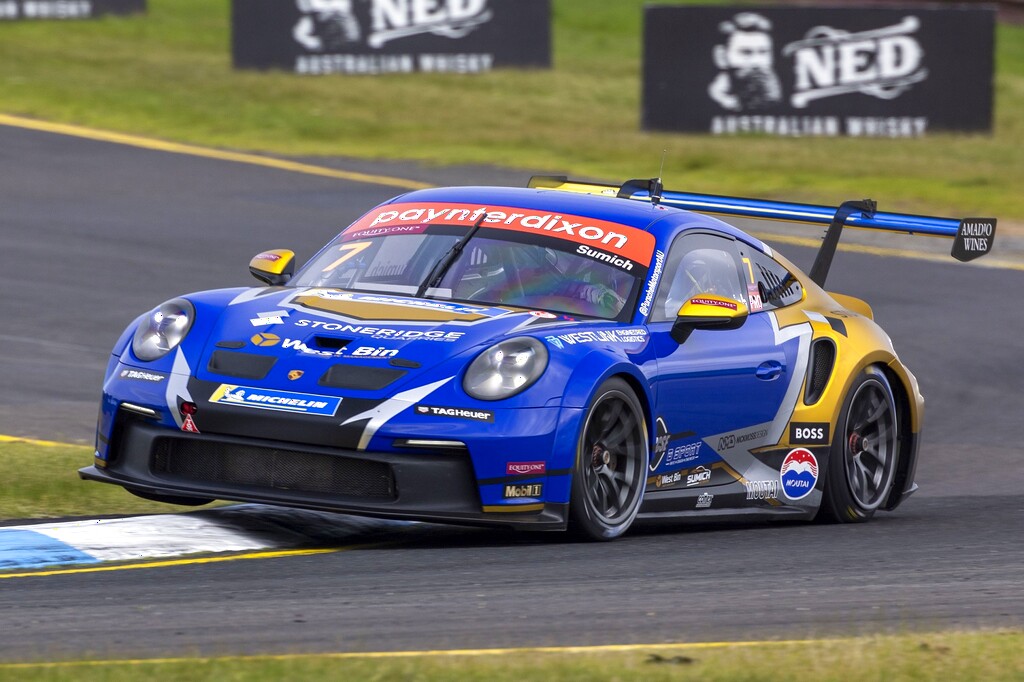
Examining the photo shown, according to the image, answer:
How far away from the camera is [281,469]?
21.8 ft

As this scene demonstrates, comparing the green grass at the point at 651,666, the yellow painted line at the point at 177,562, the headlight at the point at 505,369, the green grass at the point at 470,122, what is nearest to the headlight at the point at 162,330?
the yellow painted line at the point at 177,562

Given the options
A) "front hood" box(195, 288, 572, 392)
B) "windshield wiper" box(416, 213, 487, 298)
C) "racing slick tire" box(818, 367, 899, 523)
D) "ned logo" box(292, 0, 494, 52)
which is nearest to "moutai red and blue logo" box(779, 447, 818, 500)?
"racing slick tire" box(818, 367, 899, 523)

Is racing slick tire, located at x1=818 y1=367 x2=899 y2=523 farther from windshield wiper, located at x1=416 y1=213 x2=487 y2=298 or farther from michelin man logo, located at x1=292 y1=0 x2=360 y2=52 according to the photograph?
michelin man logo, located at x1=292 y1=0 x2=360 y2=52

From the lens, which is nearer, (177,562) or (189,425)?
(177,562)

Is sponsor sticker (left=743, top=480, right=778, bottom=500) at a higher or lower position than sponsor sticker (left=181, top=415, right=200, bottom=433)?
lower

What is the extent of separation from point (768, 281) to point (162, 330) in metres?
2.84

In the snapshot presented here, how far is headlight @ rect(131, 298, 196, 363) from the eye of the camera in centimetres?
703

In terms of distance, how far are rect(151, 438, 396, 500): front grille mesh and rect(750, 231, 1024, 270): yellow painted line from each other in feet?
38.7

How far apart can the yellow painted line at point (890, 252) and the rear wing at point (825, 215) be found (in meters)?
8.55

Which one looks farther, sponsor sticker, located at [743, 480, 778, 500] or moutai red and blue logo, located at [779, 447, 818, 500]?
moutai red and blue logo, located at [779, 447, 818, 500]

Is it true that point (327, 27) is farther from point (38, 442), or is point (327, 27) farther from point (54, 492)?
point (54, 492)

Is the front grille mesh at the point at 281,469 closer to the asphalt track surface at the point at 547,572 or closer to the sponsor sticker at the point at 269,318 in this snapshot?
the asphalt track surface at the point at 547,572

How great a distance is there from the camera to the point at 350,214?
18.1m

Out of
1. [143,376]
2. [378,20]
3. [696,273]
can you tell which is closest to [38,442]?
[143,376]
